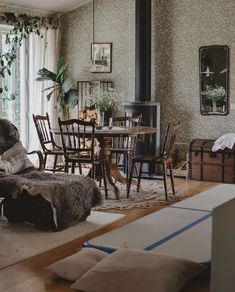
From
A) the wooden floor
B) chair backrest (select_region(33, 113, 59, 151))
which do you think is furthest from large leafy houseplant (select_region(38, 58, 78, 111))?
the wooden floor

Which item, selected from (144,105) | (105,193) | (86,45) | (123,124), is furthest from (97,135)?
(86,45)

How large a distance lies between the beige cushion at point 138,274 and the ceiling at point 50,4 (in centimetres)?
633

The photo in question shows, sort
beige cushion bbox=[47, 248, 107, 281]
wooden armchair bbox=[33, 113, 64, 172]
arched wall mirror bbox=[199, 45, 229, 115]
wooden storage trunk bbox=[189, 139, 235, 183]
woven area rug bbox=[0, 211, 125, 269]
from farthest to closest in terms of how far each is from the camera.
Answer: arched wall mirror bbox=[199, 45, 229, 115] < wooden storage trunk bbox=[189, 139, 235, 183] < wooden armchair bbox=[33, 113, 64, 172] < woven area rug bbox=[0, 211, 125, 269] < beige cushion bbox=[47, 248, 107, 281]

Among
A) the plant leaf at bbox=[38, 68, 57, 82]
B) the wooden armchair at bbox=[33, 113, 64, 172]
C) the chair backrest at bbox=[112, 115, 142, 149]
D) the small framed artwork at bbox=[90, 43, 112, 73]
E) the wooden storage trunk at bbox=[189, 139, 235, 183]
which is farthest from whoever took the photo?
the small framed artwork at bbox=[90, 43, 112, 73]

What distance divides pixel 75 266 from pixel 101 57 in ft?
22.1

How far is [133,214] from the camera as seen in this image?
17.9 ft

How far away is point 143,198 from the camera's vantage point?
6.15m

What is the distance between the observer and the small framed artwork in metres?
8.68

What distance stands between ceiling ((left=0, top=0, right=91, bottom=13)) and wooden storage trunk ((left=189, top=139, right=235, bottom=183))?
2.96 meters

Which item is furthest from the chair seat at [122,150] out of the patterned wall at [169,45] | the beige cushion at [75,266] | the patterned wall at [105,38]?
the beige cushion at [75,266]

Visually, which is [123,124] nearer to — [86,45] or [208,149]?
[208,149]

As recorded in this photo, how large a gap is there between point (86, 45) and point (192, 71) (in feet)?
6.20

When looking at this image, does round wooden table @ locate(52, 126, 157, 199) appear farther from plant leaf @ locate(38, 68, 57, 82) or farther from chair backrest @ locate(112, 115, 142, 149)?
plant leaf @ locate(38, 68, 57, 82)

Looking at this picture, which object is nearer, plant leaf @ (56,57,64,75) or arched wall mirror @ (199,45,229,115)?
arched wall mirror @ (199,45,229,115)
